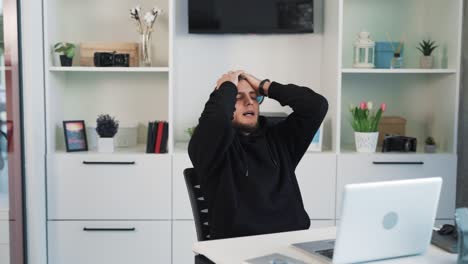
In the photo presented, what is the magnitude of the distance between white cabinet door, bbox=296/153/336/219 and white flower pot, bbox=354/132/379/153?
173 mm

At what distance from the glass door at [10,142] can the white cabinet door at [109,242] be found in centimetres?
22

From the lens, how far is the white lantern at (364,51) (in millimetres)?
3811

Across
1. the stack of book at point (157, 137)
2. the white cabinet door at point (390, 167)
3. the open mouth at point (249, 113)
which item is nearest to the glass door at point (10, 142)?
the stack of book at point (157, 137)

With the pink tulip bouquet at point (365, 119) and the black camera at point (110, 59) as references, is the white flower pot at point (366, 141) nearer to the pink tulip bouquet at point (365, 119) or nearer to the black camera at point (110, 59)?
the pink tulip bouquet at point (365, 119)

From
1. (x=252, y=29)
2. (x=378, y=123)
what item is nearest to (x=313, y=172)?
(x=378, y=123)

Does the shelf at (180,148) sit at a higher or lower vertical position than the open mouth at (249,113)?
lower

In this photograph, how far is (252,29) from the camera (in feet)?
13.0

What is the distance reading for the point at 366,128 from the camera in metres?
3.73

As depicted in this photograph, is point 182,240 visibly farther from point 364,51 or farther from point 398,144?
point 364,51

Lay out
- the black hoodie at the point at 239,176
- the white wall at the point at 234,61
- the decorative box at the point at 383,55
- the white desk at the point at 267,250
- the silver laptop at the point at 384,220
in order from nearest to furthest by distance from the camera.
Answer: the silver laptop at the point at 384,220, the white desk at the point at 267,250, the black hoodie at the point at 239,176, the decorative box at the point at 383,55, the white wall at the point at 234,61

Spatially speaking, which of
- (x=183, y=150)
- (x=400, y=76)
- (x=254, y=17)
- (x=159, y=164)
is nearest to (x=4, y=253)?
(x=159, y=164)

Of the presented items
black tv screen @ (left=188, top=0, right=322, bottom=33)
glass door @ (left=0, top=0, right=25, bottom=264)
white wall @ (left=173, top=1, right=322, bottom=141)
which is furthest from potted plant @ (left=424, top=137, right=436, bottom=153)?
glass door @ (left=0, top=0, right=25, bottom=264)

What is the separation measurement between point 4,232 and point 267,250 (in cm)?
177

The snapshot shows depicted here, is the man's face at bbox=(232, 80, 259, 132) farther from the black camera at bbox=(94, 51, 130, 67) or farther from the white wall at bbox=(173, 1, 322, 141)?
the white wall at bbox=(173, 1, 322, 141)
